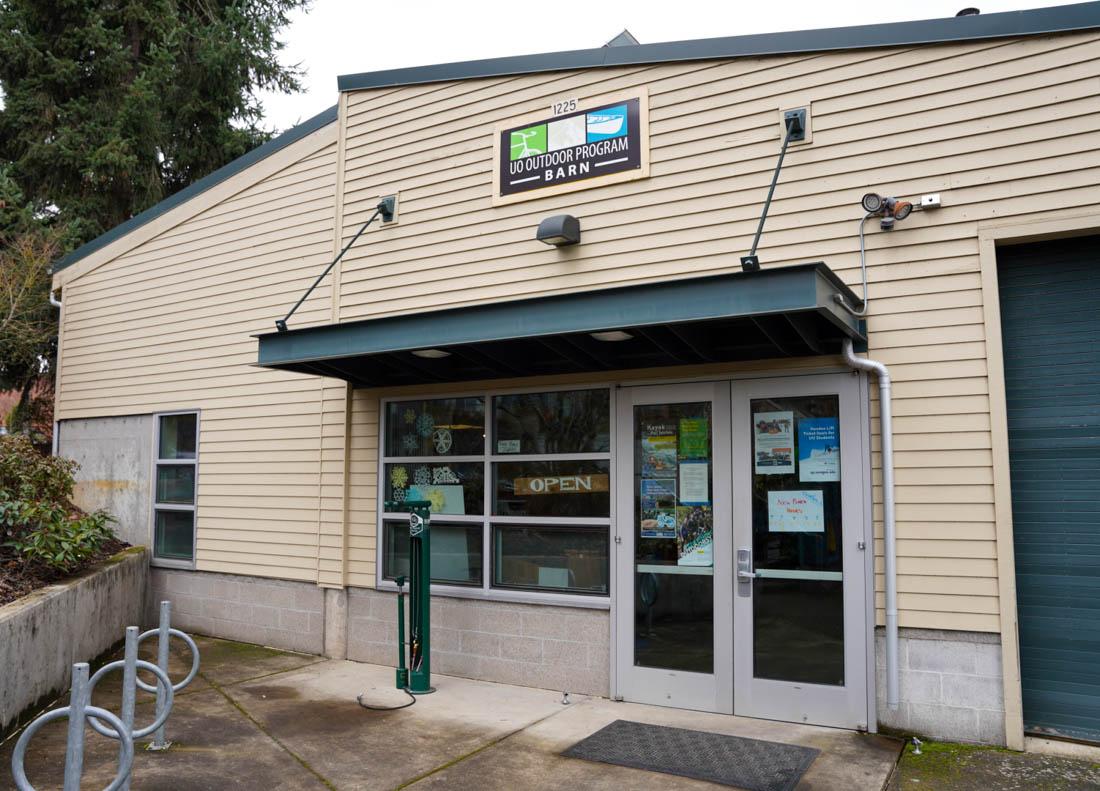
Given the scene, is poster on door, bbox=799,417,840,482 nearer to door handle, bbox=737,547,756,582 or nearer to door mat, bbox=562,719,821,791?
door handle, bbox=737,547,756,582

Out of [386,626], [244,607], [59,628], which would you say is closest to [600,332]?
[386,626]

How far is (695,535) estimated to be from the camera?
5.69 m

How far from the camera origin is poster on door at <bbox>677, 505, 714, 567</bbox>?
5623mm

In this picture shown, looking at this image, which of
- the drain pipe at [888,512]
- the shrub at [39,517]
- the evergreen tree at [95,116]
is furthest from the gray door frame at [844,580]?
the evergreen tree at [95,116]

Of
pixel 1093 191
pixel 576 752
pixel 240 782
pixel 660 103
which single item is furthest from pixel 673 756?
pixel 660 103

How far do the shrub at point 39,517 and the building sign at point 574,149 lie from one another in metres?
4.73

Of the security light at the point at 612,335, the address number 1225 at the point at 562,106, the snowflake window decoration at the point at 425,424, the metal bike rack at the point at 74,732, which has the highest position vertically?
the address number 1225 at the point at 562,106

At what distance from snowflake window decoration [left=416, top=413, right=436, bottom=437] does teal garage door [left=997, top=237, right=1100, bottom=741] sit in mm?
4321

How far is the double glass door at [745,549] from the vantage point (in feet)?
16.9

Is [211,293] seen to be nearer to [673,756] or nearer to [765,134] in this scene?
[765,134]

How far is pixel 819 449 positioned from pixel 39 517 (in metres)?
6.37

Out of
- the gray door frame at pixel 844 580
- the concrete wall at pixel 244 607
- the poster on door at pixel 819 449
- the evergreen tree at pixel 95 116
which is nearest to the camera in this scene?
the gray door frame at pixel 844 580

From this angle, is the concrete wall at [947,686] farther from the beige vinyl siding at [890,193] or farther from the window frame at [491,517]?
the window frame at [491,517]

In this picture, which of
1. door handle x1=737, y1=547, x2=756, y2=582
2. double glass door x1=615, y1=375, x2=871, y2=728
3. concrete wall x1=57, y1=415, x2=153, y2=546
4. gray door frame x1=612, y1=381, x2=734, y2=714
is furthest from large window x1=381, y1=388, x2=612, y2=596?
concrete wall x1=57, y1=415, x2=153, y2=546
